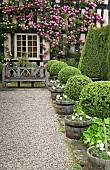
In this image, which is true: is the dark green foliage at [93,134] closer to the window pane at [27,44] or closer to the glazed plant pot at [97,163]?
the glazed plant pot at [97,163]

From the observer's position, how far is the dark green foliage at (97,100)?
3678 mm

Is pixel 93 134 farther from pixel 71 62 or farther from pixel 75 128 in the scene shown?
pixel 71 62

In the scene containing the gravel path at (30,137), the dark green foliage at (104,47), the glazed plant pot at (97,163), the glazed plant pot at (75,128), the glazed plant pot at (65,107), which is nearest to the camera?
the glazed plant pot at (97,163)

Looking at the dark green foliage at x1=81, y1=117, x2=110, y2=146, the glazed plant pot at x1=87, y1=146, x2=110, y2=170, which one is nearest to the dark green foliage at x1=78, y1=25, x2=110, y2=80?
the dark green foliage at x1=81, y1=117, x2=110, y2=146

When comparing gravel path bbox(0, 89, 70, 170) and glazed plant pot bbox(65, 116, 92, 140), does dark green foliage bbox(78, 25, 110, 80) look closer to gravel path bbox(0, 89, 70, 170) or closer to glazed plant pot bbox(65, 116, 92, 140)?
gravel path bbox(0, 89, 70, 170)

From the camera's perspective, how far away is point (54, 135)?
509cm

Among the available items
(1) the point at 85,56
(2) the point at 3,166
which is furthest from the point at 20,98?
(2) the point at 3,166

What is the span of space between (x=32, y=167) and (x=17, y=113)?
306 cm

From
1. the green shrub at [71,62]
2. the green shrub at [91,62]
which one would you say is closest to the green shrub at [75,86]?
the green shrub at [91,62]

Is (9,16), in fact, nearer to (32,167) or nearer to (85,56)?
(85,56)

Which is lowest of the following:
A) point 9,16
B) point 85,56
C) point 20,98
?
point 20,98

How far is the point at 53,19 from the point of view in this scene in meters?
12.9

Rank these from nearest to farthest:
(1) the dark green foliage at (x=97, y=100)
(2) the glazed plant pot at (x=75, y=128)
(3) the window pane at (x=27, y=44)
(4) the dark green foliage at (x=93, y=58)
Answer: (1) the dark green foliage at (x=97, y=100), (2) the glazed plant pot at (x=75, y=128), (4) the dark green foliage at (x=93, y=58), (3) the window pane at (x=27, y=44)

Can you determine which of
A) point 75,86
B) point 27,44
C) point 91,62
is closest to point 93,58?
point 91,62
